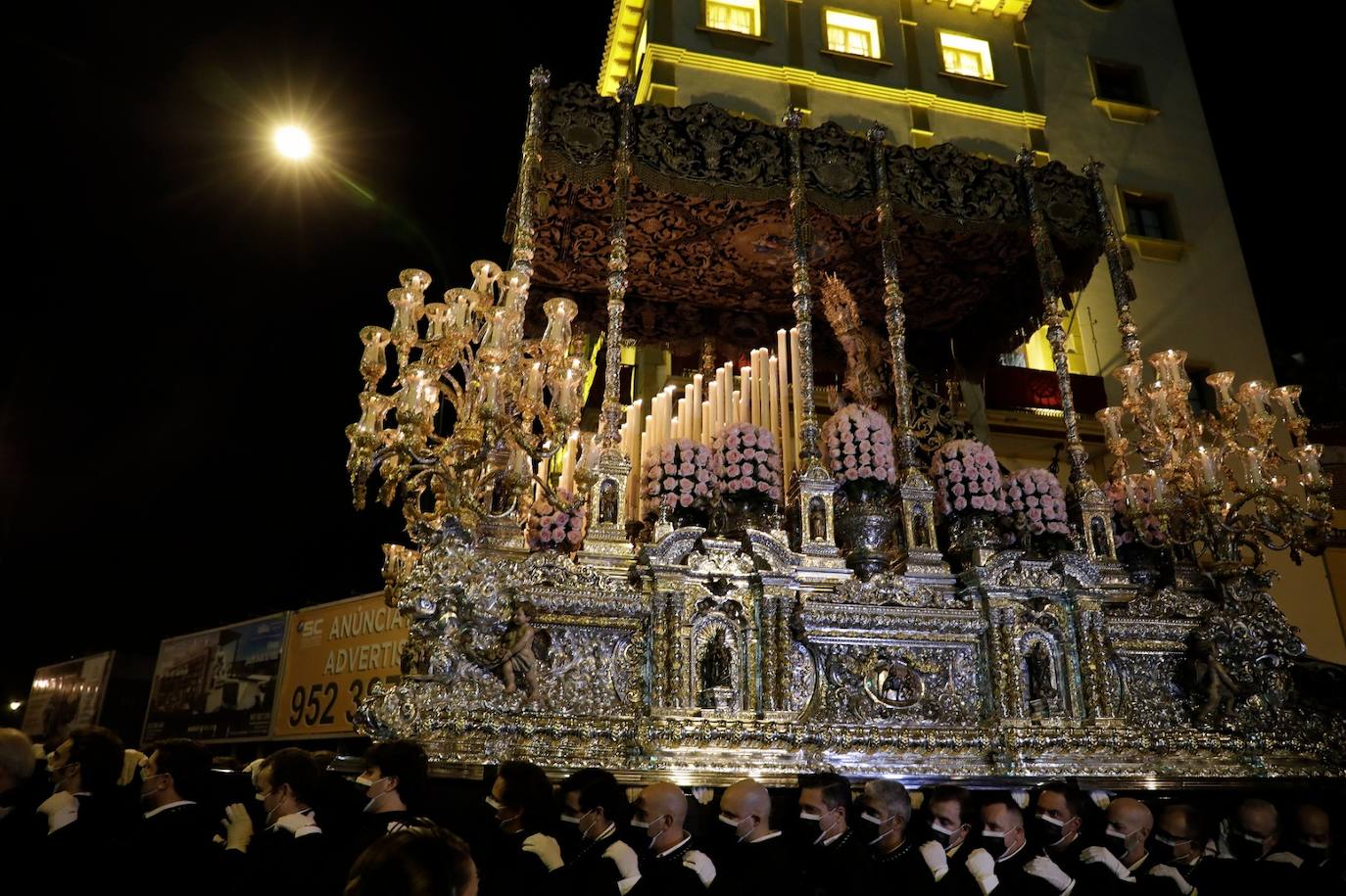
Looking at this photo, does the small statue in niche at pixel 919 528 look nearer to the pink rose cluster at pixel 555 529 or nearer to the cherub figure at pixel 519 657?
the pink rose cluster at pixel 555 529

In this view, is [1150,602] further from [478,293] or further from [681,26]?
[681,26]

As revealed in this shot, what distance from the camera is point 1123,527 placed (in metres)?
Result: 7.03

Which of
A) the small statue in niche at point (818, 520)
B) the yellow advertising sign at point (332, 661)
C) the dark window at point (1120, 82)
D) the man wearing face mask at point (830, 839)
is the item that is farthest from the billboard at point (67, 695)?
the dark window at point (1120, 82)

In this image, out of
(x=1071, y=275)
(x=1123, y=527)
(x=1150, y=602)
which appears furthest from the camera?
(x=1071, y=275)

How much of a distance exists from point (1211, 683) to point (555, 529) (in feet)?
15.9

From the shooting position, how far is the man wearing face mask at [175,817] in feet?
11.4

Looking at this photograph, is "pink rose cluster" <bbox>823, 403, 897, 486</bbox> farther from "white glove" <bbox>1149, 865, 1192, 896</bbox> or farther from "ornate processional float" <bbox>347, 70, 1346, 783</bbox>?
"white glove" <bbox>1149, 865, 1192, 896</bbox>

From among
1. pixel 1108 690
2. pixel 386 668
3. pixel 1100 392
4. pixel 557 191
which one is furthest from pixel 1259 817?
pixel 1100 392

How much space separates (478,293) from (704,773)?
364cm

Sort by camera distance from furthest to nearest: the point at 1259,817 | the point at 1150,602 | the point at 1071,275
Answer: the point at 1071,275 < the point at 1150,602 < the point at 1259,817

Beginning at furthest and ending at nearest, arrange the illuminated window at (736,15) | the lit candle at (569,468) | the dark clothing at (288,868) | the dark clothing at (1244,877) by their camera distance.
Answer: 1. the illuminated window at (736,15)
2. the lit candle at (569,468)
3. the dark clothing at (1244,877)
4. the dark clothing at (288,868)

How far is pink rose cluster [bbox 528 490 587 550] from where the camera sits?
21.4ft

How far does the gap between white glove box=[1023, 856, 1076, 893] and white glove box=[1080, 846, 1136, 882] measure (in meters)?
0.16

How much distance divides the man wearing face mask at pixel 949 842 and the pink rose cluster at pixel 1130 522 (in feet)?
10.9
